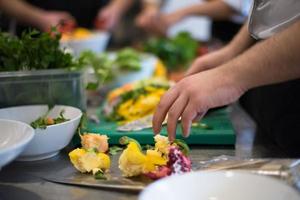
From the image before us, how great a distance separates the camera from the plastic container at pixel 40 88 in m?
0.89

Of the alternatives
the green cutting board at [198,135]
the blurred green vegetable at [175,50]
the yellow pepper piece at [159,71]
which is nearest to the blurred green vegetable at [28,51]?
the green cutting board at [198,135]

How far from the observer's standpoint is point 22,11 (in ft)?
7.02

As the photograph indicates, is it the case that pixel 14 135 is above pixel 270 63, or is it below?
below

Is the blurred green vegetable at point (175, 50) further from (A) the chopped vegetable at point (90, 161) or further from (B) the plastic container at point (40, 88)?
(A) the chopped vegetable at point (90, 161)

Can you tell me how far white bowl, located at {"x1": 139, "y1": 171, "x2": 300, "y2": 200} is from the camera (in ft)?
1.78

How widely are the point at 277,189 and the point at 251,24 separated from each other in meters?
0.43

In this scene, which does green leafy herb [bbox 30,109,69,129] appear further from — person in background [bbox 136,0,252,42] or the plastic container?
person in background [bbox 136,0,252,42]

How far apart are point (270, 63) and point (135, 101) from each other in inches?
18.6

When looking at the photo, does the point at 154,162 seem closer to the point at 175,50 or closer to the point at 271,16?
the point at 271,16

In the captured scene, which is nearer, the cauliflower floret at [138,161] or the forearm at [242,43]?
the cauliflower floret at [138,161]

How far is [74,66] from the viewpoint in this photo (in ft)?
3.22

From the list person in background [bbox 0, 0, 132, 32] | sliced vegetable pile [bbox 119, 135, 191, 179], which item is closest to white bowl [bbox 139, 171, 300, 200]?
sliced vegetable pile [bbox 119, 135, 191, 179]

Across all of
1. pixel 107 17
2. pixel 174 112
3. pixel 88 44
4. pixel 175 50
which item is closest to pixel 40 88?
→ pixel 174 112

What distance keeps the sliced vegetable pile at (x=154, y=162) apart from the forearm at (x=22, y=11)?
5.08 feet
